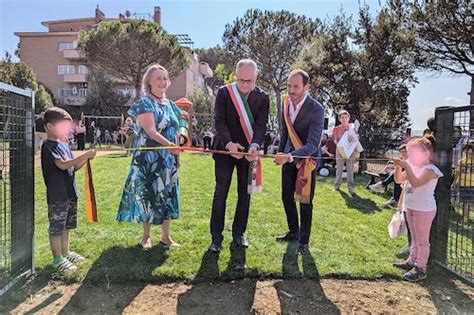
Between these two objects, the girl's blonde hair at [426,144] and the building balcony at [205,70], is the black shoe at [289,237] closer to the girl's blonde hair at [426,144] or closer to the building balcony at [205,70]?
the girl's blonde hair at [426,144]

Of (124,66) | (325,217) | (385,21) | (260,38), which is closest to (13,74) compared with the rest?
(124,66)

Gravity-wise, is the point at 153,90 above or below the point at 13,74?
below

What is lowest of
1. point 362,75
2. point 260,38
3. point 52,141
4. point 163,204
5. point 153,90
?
point 163,204

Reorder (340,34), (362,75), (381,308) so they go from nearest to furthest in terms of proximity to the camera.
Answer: (381,308), (362,75), (340,34)

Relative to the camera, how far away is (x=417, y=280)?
12.4ft

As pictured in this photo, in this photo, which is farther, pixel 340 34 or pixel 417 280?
pixel 340 34

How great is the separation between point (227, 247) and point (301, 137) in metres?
1.42

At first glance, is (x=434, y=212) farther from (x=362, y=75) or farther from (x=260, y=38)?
(x=260, y=38)

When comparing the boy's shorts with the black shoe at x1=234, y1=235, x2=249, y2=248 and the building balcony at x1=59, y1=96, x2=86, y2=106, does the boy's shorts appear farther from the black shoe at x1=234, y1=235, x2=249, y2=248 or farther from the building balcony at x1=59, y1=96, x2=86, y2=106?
the building balcony at x1=59, y1=96, x2=86, y2=106

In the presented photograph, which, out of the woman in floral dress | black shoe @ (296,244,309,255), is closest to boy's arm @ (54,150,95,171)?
the woman in floral dress

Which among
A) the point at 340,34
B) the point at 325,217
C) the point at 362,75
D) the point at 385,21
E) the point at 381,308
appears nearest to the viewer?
the point at 381,308

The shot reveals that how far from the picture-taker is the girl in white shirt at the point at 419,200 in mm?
3844

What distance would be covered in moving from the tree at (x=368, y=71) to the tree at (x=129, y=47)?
20016mm

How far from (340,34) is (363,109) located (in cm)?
344
